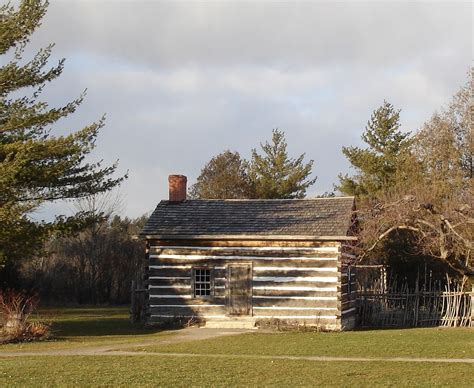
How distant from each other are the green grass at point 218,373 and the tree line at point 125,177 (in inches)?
340

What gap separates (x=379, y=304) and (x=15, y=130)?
53.4 ft

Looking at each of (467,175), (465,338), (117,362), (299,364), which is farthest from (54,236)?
(467,175)

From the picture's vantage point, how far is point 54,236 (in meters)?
26.4

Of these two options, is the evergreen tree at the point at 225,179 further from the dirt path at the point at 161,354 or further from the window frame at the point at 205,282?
the dirt path at the point at 161,354

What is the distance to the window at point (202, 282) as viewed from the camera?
98.9ft

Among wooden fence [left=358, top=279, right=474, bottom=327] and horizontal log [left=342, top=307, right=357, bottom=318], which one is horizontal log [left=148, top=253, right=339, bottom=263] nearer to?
horizontal log [left=342, top=307, right=357, bottom=318]

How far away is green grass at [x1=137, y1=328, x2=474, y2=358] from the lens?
20.3m

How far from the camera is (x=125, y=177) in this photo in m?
28.8

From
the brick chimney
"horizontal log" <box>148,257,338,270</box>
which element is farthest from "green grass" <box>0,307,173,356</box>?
the brick chimney

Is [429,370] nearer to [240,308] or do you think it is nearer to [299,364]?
[299,364]

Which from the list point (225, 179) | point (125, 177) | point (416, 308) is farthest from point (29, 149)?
point (225, 179)

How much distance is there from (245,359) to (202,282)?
38.1 feet

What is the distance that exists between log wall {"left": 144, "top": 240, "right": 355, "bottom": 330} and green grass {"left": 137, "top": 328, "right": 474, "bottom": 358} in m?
2.23

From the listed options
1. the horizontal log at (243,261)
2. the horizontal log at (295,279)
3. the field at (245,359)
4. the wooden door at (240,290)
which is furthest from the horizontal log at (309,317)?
the field at (245,359)
